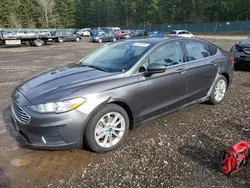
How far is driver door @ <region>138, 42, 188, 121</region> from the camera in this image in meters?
3.33

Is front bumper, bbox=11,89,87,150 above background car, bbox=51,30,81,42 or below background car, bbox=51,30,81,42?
below

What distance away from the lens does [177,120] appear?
405 centimetres

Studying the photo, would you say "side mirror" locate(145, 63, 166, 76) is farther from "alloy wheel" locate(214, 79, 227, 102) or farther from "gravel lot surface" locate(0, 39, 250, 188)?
"alloy wheel" locate(214, 79, 227, 102)

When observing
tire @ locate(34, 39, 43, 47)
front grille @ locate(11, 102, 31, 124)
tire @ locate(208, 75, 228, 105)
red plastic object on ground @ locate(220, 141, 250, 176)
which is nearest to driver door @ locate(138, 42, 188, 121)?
tire @ locate(208, 75, 228, 105)

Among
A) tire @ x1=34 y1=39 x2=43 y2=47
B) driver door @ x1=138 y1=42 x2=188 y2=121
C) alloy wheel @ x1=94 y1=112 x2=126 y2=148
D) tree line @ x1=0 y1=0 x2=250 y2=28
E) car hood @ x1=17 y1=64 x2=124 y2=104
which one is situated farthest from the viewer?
tree line @ x1=0 y1=0 x2=250 y2=28

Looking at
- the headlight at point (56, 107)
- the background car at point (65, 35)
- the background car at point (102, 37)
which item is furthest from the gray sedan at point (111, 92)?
the background car at point (102, 37)

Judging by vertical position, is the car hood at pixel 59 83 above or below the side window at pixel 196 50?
below

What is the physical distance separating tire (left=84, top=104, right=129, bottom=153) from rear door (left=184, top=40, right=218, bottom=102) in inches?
60.7

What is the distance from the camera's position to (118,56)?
3697 mm

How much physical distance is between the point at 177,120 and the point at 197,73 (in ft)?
3.15

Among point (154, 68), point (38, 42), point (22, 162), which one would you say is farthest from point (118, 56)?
point (38, 42)

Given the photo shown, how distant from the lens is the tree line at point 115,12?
49.9 m

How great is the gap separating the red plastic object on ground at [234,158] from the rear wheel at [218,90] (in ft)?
6.91

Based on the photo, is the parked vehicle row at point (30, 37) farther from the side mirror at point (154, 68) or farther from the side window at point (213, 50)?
the side mirror at point (154, 68)
